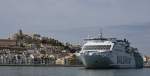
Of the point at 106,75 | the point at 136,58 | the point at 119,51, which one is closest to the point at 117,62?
the point at 119,51

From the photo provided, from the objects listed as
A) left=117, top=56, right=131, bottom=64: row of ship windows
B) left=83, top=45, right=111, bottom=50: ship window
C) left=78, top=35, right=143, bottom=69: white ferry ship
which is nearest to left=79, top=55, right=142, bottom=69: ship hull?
left=78, top=35, right=143, bottom=69: white ferry ship

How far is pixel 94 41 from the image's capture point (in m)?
117

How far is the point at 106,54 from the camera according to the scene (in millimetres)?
111438

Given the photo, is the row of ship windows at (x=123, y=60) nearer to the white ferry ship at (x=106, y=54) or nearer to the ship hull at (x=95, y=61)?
the white ferry ship at (x=106, y=54)

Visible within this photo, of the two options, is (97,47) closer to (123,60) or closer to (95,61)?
(95,61)

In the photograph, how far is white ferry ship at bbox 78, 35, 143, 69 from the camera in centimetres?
10956

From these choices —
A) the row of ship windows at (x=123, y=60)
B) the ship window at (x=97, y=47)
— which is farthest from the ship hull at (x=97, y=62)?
the row of ship windows at (x=123, y=60)

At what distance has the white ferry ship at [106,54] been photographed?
359 ft

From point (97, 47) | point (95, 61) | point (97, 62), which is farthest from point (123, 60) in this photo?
point (95, 61)

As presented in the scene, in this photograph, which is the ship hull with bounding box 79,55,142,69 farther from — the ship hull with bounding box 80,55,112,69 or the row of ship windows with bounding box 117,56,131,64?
the row of ship windows with bounding box 117,56,131,64

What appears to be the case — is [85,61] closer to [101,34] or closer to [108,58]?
[108,58]

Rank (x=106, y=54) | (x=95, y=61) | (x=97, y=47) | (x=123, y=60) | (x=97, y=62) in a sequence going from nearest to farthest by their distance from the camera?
(x=95, y=61), (x=97, y=62), (x=106, y=54), (x=97, y=47), (x=123, y=60)

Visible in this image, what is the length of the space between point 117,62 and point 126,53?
453 inches

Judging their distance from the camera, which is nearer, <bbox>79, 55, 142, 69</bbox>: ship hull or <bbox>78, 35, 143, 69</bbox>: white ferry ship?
<bbox>79, 55, 142, 69</bbox>: ship hull
